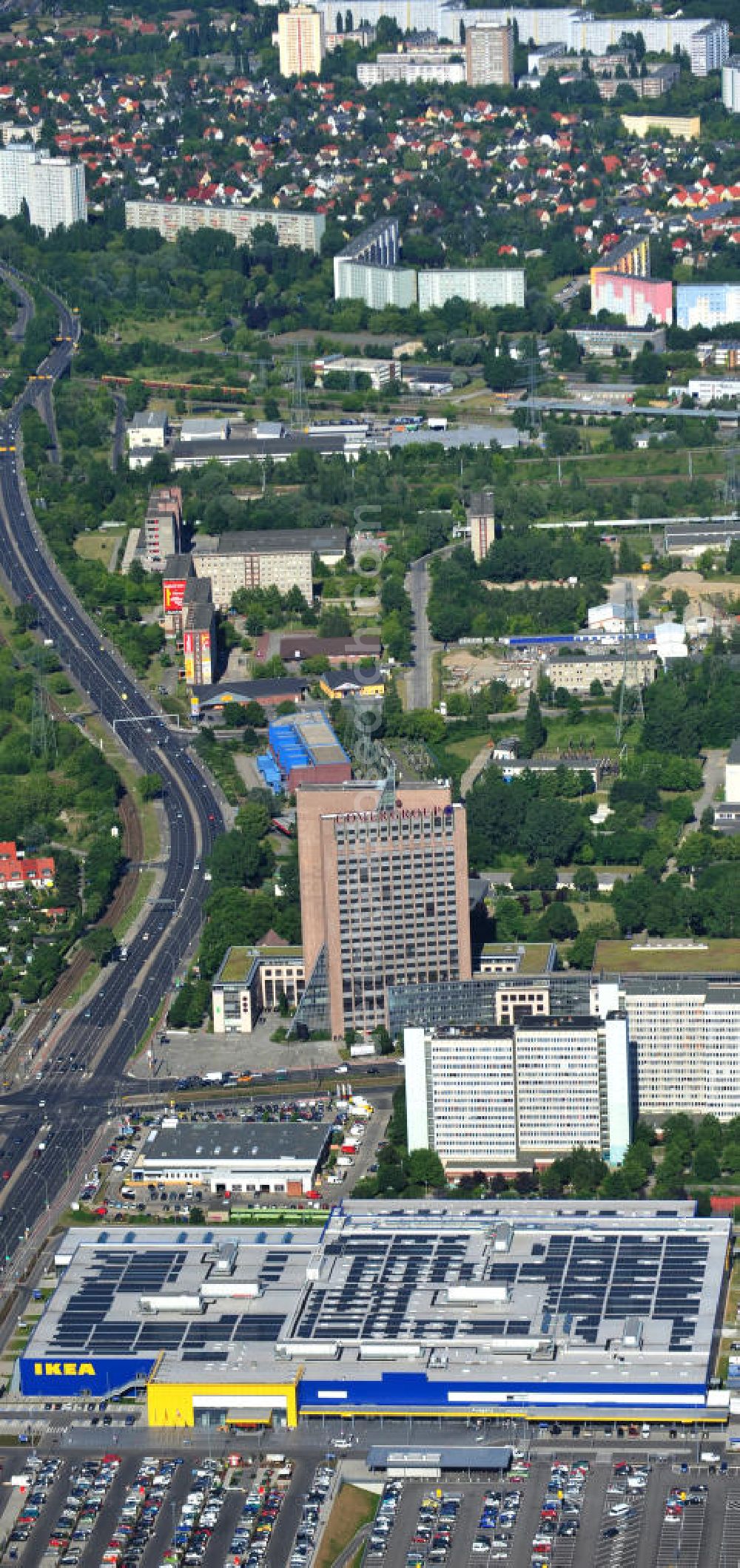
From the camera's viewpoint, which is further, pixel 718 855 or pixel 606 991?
pixel 718 855

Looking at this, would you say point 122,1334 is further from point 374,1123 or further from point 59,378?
point 59,378

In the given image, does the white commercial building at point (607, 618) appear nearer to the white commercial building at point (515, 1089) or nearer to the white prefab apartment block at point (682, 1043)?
the white prefab apartment block at point (682, 1043)

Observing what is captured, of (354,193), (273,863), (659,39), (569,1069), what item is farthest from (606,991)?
(659,39)

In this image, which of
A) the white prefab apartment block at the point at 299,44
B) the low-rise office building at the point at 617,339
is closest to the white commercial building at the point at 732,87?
the white prefab apartment block at the point at 299,44

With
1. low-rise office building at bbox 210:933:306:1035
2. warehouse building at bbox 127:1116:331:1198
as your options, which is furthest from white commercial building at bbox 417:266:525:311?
warehouse building at bbox 127:1116:331:1198

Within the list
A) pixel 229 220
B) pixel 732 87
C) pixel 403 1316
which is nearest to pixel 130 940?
pixel 403 1316

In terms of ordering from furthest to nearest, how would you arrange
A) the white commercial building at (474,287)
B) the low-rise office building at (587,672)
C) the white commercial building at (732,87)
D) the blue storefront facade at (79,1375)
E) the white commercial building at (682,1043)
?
the white commercial building at (732,87) < the white commercial building at (474,287) < the low-rise office building at (587,672) < the white commercial building at (682,1043) < the blue storefront facade at (79,1375)

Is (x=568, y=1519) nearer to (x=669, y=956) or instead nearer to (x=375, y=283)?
(x=669, y=956)

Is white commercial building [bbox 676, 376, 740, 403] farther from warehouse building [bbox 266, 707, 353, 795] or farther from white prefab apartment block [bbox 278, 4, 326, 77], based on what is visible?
white prefab apartment block [bbox 278, 4, 326, 77]
